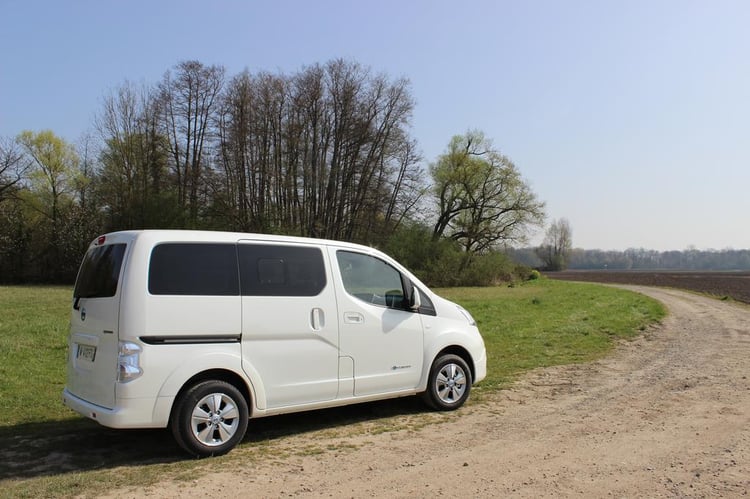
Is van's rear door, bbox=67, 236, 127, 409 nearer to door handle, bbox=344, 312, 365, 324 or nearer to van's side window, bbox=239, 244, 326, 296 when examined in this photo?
van's side window, bbox=239, 244, 326, 296

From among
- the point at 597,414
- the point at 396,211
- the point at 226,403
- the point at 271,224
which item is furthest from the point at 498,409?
the point at 396,211

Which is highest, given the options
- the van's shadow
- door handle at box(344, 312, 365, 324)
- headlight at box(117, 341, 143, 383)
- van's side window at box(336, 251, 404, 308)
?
van's side window at box(336, 251, 404, 308)

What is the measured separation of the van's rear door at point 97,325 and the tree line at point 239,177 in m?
37.8

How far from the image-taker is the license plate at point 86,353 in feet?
18.5

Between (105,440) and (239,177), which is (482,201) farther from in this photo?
(105,440)

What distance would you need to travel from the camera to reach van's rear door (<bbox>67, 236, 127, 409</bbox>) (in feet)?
17.7

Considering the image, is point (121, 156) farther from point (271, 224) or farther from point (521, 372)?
point (521, 372)

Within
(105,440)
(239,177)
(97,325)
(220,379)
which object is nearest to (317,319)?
(220,379)

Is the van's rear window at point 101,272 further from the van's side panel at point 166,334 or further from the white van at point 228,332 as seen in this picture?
the van's side panel at point 166,334

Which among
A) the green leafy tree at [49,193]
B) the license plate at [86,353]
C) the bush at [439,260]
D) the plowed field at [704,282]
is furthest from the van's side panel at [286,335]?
the green leafy tree at [49,193]

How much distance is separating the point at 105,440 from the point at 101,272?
1899 millimetres

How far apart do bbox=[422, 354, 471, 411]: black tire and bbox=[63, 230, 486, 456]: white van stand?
0.79ft

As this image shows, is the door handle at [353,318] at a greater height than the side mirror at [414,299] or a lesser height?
lesser

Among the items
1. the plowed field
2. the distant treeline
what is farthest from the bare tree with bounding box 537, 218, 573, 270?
the plowed field
